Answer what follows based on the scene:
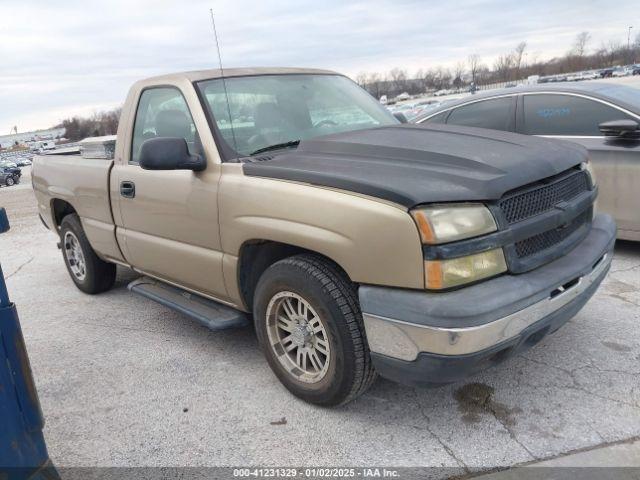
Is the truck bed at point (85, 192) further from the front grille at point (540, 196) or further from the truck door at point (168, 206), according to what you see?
the front grille at point (540, 196)

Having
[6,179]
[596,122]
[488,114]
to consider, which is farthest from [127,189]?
[6,179]

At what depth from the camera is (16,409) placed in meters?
2.34

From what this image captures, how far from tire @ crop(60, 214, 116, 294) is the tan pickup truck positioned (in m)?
0.96

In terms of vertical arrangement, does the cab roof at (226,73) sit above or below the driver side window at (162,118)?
above

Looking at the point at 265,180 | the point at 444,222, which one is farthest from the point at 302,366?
the point at 444,222

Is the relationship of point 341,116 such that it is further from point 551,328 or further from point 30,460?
point 30,460

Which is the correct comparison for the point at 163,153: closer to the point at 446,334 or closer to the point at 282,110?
the point at 282,110

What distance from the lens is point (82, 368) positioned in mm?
3861

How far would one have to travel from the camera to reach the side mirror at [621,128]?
494 centimetres

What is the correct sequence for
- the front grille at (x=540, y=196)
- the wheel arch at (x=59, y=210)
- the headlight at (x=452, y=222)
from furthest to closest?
the wheel arch at (x=59, y=210) → the front grille at (x=540, y=196) → the headlight at (x=452, y=222)

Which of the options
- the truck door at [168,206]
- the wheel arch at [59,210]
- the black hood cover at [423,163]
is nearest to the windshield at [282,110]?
the truck door at [168,206]

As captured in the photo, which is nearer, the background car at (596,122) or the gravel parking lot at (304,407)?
the gravel parking lot at (304,407)

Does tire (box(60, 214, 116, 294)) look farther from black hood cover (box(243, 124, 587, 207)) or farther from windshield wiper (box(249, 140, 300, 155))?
black hood cover (box(243, 124, 587, 207))

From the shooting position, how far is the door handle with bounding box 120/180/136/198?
4059 millimetres
